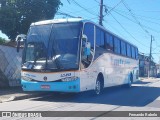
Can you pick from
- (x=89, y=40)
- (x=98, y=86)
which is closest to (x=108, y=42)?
(x=98, y=86)

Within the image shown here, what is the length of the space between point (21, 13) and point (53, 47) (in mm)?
11475

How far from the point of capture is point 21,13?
23.5 m

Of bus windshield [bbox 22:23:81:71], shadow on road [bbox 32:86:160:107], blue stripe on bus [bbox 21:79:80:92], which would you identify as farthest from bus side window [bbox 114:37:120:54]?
blue stripe on bus [bbox 21:79:80:92]

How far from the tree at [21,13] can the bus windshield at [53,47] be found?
9760 millimetres

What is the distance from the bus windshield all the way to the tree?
32.0 feet

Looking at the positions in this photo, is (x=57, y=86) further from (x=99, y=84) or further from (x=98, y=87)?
(x=99, y=84)

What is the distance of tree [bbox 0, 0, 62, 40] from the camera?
22797mm

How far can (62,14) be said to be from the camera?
69.7 feet

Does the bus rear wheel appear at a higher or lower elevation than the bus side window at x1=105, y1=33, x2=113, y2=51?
lower

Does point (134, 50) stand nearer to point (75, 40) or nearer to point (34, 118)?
point (75, 40)

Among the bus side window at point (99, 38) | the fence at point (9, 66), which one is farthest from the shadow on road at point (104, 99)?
the fence at point (9, 66)

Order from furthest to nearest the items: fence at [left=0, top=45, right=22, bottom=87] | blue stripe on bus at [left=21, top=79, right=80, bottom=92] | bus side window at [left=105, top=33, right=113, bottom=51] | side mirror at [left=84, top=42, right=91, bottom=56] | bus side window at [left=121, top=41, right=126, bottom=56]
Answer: bus side window at [left=121, top=41, right=126, bottom=56], fence at [left=0, top=45, right=22, bottom=87], bus side window at [left=105, top=33, right=113, bottom=51], side mirror at [left=84, top=42, right=91, bottom=56], blue stripe on bus at [left=21, top=79, right=80, bottom=92]

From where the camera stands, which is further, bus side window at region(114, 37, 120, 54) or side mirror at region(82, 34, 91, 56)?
bus side window at region(114, 37, 120, 54)

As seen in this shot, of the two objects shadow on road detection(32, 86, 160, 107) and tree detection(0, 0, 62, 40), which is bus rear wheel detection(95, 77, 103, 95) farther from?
tree detection(0, 0, 62, 40)
